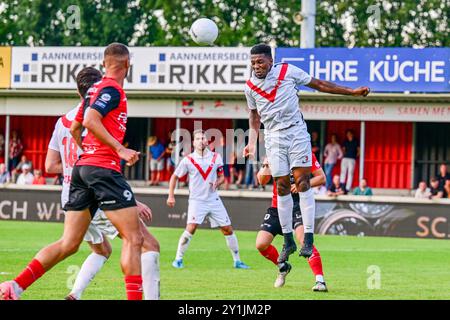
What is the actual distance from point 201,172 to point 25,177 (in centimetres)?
1596

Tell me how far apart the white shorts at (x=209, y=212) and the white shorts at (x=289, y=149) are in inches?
215

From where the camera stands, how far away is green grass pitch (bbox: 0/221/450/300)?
1277 centimetres

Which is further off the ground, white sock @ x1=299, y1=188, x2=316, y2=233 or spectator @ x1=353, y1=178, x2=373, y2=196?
white sock @ x1=299, y1=188, x2=316, y2=233

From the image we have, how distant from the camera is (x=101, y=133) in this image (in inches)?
381

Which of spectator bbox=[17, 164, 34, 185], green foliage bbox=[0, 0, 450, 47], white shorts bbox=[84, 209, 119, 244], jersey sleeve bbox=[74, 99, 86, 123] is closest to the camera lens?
jersey sleeve bbox=[74, 99, 86, 123]

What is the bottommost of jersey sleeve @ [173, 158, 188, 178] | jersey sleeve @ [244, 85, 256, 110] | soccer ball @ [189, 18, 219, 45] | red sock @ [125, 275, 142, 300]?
red sock @ [125, 275, 142, 300]

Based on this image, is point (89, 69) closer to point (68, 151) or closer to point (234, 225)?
point (68, 151)

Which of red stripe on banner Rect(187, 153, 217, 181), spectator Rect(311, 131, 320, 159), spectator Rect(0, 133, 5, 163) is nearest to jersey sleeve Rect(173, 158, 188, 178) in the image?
red stripe on banner Rect(187, 153, 217, 181)

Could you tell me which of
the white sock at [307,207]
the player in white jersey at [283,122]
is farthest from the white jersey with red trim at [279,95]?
the white sock at [307,207]

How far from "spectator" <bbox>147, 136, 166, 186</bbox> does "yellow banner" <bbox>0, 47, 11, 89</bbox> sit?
453 cm

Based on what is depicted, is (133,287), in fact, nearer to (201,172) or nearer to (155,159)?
(201,172)

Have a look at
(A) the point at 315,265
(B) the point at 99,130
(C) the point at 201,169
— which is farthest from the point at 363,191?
(B) the point at 99,130

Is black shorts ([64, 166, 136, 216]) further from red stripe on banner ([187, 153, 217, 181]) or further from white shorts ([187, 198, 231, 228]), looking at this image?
red stripe on banner ([187, 153, 217, 181])

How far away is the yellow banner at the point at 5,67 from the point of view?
34.1m
